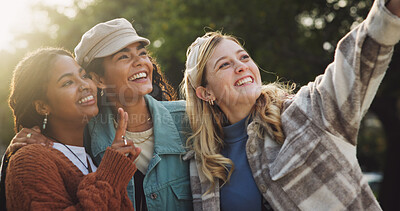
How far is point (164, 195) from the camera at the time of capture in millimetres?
3135

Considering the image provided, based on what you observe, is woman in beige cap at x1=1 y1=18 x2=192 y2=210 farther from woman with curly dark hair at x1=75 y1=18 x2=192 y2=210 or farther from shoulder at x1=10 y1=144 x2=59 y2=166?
shoulder at x1=10 y1=144 x2=59 y2=166

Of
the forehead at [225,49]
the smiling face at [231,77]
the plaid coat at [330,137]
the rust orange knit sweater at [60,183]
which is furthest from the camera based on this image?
the forehead at [225,49]

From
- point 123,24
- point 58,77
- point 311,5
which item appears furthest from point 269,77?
point 58,77

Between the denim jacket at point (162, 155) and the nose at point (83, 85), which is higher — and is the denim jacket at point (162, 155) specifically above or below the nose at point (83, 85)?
below

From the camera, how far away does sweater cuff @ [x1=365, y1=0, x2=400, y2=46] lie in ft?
6.43

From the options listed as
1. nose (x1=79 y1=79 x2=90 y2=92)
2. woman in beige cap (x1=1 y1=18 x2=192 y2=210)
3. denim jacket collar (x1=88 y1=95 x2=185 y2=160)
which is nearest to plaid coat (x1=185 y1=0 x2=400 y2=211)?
woman in beige cap (x1=1 y1=18 x2=192 y2=210)

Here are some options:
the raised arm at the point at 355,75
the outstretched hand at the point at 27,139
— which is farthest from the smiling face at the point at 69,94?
the raised arm at the point at 355,75

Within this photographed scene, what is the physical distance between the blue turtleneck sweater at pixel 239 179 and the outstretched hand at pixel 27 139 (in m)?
1.31

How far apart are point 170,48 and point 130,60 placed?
5.32 m

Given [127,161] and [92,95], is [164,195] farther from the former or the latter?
[92,95]

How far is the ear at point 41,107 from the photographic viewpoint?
2.94 meters

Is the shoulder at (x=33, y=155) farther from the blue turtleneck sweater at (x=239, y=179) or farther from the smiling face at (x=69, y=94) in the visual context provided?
the blue turtleneck sweater at (x=239, y=179)

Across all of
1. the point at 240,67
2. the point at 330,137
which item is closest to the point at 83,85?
the point at 240,67

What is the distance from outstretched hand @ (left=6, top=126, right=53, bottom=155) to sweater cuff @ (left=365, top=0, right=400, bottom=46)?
2199 millimetres
